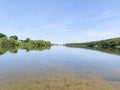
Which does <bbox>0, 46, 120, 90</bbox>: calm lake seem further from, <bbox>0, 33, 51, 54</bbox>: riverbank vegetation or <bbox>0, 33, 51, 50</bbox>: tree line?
<bbox>0, 33, 51, 50</bbox>: tree line

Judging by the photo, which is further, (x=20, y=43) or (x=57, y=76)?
(x=20, y=43)

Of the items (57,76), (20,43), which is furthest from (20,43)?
(57,76)

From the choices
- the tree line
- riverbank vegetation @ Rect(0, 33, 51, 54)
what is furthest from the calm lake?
the tree line

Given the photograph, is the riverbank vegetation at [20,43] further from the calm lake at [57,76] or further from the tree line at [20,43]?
the calm lake at [57,76]

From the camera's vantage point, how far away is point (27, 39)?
140 metres

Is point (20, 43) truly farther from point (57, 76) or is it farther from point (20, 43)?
point (57, 76)

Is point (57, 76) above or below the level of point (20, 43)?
below

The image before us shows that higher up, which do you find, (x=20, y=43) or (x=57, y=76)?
(x=20, y=43)

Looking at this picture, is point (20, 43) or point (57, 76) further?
point (20, 43)

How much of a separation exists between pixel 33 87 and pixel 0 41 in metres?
97.7

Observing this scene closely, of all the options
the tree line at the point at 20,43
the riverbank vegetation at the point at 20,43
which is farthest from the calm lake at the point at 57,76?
the tree line at the point at 20,43

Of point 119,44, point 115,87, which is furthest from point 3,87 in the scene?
point 119,44

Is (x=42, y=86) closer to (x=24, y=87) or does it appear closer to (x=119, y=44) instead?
(x=24, y=87)

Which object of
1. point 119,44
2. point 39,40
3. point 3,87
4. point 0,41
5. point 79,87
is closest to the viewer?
point 3,87
